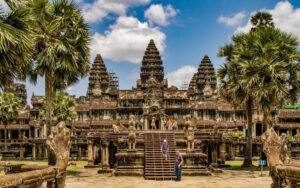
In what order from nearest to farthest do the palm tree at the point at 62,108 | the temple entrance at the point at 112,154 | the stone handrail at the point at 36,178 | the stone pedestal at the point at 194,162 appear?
the stone handrail at the point at 36,178
the stone pedestal at the point at 194,162
the temple entrance at the point at 112,154
the palm tree at the point at 62,108

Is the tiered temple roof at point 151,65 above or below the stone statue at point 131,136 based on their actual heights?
above

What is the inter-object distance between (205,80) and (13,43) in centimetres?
10152

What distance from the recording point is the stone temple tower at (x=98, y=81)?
110m

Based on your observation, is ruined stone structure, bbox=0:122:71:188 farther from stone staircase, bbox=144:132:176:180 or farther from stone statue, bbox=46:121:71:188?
stone staircase, bbox=144:132:176:180

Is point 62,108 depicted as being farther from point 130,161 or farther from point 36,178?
point 36,178

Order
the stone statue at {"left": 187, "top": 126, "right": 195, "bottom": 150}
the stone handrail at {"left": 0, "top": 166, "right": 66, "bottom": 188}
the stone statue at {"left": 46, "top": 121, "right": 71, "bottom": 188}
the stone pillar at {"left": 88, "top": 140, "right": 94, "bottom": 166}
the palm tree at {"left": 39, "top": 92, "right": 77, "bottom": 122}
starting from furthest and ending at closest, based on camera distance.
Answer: the palm tree at {"left": 39, "top": 92, "right": 77, "bottom": 122} → the stone pillar at {"left": 88, "top": 140, "right": 94, "bottom": 166} → the stone statue at {"left": 187, "top": 126, "right": 195, "bottom": 150} → the stone statue at {"left": 46, "top": 121, "right": 71, "bottom": 188} → the stone handrail at {"left": 0, "top": 166, "right": 66, "bottom": 188}

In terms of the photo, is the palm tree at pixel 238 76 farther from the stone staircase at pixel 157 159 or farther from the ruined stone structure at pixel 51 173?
the ruined stone structure at pixel 51 173

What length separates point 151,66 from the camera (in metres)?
100

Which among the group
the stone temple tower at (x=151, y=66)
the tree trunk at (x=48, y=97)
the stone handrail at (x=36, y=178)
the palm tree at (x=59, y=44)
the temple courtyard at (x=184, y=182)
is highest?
the stone temple tower at (x=151, y=66)

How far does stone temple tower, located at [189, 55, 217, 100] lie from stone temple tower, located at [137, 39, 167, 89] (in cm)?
1683

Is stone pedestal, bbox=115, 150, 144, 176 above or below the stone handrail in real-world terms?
Answer: below

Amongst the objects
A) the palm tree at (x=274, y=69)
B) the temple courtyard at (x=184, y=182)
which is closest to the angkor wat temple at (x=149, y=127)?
the temple courtyard at (x=184, y=182)

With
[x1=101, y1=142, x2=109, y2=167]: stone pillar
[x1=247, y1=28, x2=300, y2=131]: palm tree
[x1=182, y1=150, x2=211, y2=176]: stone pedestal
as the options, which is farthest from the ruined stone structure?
[x1=247, y1=28, x2=300, y2=131]: palm tree

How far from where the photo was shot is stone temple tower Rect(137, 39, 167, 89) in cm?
9995
